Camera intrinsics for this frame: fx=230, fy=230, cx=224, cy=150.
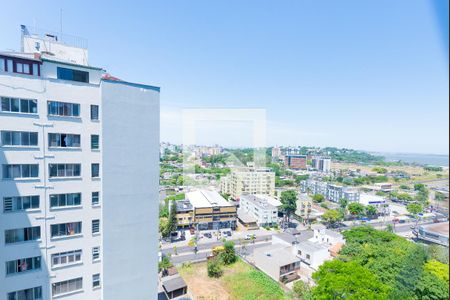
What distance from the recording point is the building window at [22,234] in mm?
3129

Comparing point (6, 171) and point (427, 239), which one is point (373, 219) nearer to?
point (427, 239)

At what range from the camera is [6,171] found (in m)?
3.08

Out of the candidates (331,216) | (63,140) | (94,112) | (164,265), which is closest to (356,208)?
(331,216)

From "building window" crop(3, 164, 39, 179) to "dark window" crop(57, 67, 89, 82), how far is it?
4.44 ft

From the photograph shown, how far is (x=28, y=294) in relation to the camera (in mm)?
3266

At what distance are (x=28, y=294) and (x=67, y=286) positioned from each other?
460 millimetres

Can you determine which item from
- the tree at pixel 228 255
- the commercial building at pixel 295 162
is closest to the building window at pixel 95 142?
the tree at pixel 228 255

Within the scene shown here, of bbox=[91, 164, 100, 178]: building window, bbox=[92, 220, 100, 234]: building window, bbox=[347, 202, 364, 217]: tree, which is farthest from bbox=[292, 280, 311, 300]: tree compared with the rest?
bbox=[347, 202, 364, 217]: tree

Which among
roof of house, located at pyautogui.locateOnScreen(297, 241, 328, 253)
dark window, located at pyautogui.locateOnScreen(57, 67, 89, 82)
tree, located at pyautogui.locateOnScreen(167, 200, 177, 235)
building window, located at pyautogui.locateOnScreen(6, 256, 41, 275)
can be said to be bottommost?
roof of house, located at pyautogui.locateOnScreen(297, 241, 328, 253)

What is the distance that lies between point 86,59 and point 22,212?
281 cm

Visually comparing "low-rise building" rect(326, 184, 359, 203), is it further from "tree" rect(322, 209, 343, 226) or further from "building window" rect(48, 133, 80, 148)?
"building window" rect(48, 133, 80, 148)

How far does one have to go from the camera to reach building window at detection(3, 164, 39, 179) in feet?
10.1

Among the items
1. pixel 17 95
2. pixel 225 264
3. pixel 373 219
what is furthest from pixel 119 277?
pixel 373 219

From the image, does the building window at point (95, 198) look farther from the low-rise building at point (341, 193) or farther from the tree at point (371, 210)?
the low-rise building at point (341, 193)
